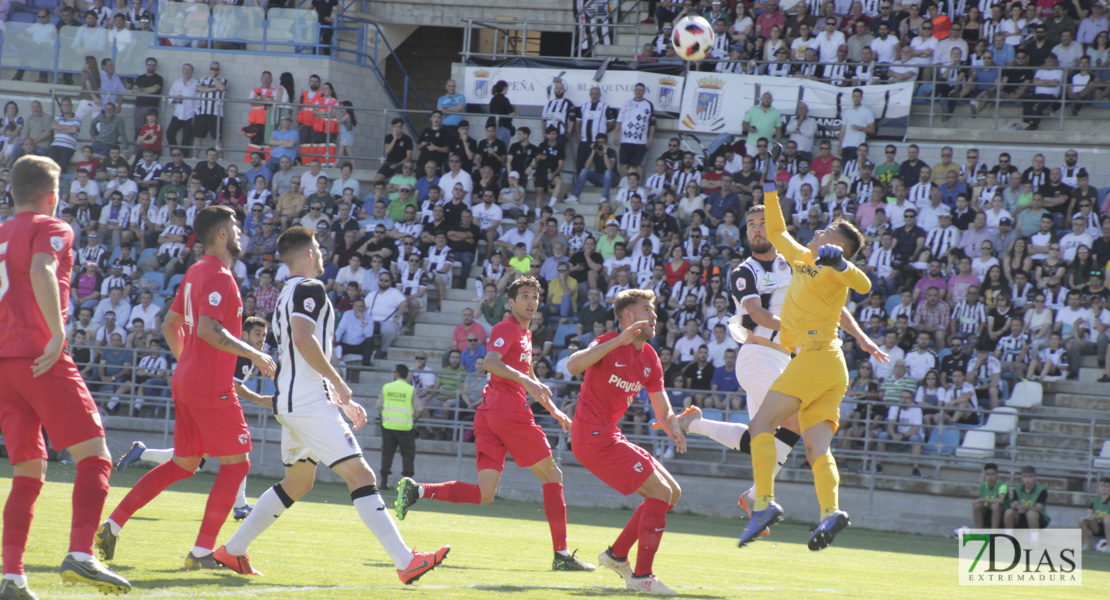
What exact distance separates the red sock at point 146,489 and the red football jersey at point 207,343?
49 centimetres

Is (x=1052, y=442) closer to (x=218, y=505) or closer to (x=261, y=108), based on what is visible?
(x=218, y=505)

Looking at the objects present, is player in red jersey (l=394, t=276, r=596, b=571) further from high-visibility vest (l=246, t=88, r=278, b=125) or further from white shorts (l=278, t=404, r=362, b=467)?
high-visibility vest (l=246, t=88, r=278, b=125)

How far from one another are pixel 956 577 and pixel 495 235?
43.2 feet

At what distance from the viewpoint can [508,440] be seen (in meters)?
8.73

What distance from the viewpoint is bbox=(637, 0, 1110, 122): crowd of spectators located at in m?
21.3

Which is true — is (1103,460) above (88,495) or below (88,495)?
below

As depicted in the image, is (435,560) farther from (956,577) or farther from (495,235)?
(495,235)

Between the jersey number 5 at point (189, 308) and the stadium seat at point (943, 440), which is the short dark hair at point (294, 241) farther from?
the stadium seat at point (943, 440)

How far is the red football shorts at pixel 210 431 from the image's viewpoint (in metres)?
7.32

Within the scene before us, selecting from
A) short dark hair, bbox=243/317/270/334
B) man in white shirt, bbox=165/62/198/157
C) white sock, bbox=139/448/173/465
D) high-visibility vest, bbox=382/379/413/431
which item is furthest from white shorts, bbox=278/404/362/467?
man in white shirt, bbox=165/62/198/157

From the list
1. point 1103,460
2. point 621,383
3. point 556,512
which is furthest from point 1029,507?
point 621,383

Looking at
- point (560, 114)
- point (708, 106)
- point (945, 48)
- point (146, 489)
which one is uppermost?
point (945, 48)

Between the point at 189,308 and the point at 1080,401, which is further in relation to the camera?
the point at 1080,401

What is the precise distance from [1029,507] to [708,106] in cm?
1027
